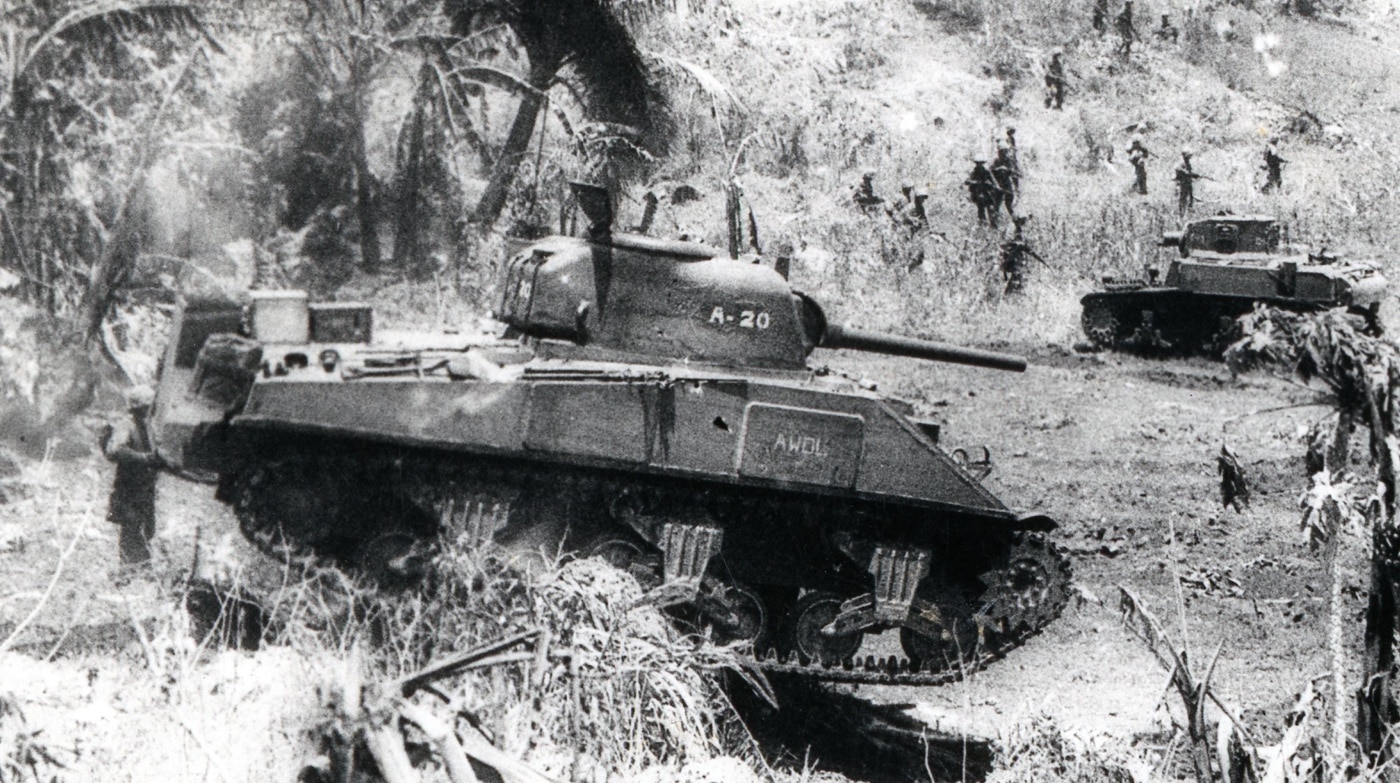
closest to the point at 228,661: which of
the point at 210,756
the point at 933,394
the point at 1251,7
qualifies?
the point at 210,756

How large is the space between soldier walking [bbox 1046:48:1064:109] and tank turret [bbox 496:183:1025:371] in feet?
25.8

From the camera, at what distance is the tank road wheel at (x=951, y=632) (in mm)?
8070

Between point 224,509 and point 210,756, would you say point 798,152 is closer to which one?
point 224,509

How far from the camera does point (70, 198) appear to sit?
30.0 feet

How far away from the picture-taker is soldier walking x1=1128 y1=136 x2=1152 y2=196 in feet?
47.4

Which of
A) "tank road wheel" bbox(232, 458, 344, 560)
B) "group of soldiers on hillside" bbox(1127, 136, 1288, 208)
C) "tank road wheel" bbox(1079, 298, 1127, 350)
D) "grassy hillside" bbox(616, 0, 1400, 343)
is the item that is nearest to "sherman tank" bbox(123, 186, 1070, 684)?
"tank road wheel" bbox(232, 458, 344, 560)

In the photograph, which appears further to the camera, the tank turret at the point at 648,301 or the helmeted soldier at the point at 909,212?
the helmeted soldier at the point at 909,212

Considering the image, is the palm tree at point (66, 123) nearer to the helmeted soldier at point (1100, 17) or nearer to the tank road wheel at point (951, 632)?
the tank road wheel at point (951, 632)

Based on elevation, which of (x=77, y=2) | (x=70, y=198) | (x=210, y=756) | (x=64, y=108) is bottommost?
(x=210, y=756)

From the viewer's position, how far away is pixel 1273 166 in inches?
530

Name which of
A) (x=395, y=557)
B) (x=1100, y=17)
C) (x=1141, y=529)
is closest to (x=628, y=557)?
(x=395, y=557)

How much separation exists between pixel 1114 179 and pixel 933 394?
10.6 ft

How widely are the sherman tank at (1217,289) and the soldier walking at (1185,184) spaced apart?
19.5 inches

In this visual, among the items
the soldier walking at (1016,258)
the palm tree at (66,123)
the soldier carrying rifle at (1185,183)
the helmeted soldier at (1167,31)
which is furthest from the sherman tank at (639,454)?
the soldier walking at (1016,258)
